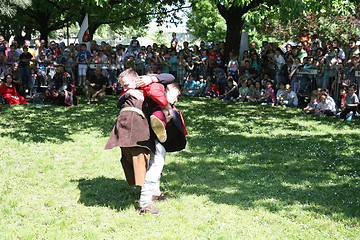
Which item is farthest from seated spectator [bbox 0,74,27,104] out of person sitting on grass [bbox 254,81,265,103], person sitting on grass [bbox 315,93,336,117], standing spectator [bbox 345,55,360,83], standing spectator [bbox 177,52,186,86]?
standing spectator [bbox 345,55,360,83]

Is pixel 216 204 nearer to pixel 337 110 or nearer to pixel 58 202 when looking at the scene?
pixel 58 202

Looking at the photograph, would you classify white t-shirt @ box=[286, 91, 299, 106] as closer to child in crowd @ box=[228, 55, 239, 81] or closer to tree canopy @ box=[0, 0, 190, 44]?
child in crowd @ box=[228, 55, 239, 81]

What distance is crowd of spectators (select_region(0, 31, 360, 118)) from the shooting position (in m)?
13.9

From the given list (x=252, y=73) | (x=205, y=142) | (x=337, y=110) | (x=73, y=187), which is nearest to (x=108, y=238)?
(x=73, y=187)

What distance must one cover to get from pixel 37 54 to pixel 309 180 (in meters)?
13.0

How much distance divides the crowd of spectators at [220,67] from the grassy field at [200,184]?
3300 mm

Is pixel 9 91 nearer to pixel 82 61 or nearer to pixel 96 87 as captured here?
pixel 96 87

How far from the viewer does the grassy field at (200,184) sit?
16.3 ft

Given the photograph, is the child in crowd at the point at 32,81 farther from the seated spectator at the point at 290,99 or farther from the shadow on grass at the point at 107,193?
the shadow on grass at the point at 107,193

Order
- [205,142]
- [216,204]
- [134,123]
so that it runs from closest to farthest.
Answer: [134,123] → [216,204] → [205,142]

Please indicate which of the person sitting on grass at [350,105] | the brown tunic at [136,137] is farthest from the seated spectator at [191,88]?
the brown tunic at [136,137]

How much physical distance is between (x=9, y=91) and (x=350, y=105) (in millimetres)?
10879

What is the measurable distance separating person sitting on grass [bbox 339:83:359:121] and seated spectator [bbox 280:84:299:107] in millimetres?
Result: 2342

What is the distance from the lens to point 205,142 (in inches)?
361
